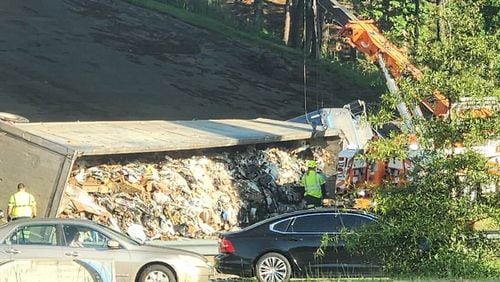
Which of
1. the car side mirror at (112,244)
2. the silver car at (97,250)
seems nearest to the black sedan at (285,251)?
the silver car at (97,250)

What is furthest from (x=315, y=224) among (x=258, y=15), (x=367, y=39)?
(x=258, y=15)

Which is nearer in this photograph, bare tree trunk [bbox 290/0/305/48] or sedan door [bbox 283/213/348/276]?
sedan door [bbox 283/213/348/276]

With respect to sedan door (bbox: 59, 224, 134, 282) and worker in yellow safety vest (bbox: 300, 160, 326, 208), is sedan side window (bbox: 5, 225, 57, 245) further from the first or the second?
worker in yellow safety vest (bbox: 300, 160, 326, 208)

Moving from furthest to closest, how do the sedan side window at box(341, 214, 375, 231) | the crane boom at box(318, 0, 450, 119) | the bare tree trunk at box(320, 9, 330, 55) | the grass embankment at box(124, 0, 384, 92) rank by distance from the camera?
the bare tree trunk at box(320, 9, 330, 55)
the grass embankment at box(124, 0, 384, 92)
the crane boom at box(318, 0, 450, 119)
the sedan side window at box(341, 214, 375, 231)

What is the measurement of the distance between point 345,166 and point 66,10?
125ft

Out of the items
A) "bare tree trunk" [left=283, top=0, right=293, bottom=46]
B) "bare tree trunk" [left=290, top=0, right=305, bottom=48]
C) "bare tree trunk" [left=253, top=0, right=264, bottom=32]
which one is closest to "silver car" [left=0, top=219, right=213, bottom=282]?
"bare tree trunk" [left=290, top=0, right=305, bottom=48]

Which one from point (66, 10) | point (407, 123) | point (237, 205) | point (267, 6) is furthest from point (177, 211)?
point (267, 6)

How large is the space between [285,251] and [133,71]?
3508 cm

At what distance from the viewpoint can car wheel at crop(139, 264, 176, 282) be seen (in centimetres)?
1523

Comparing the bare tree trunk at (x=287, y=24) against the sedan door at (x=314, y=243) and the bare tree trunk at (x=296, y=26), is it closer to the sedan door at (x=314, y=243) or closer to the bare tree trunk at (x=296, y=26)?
the bare tree trunk at (x=296, y=26)

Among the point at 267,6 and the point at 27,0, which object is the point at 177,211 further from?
the point at 267,6

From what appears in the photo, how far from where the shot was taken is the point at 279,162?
28.0 meters

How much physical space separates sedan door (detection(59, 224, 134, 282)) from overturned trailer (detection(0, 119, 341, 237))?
507 centimetres

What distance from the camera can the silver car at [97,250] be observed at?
14.6 meters
